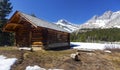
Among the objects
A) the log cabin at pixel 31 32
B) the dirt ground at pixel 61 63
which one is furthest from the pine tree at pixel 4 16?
the dirt ground at pixel 61 63

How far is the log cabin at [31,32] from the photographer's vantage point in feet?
80.8

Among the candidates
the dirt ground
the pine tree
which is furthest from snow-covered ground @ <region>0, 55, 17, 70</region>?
the pine tree

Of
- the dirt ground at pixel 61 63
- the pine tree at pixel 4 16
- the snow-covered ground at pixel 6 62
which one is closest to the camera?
the snow-covered ground at pixel 6 62

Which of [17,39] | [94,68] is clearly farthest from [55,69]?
[17,39]

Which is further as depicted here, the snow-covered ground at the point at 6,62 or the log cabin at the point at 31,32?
the log cabin at the point at 31,32

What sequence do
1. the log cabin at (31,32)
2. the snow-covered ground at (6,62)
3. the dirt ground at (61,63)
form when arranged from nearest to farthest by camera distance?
the snow-covered ground at (6,62) < the dirt ground at (61,63) < the log cabin at (31,32)

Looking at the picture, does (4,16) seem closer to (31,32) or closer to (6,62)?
(31,32)

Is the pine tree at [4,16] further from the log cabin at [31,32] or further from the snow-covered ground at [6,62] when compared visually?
the snow-covered ground at [6,62]

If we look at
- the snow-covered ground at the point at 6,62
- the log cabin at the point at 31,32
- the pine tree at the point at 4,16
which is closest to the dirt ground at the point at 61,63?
the snow-covered ground at the point at 6,62

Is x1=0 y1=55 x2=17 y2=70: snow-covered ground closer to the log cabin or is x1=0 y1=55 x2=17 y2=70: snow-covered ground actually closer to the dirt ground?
the dirt ground

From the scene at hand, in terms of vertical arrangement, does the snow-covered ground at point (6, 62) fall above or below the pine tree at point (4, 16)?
below

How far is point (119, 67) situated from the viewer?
1616 cm

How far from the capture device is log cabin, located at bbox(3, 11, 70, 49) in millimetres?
24641

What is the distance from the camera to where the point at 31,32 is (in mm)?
25781
